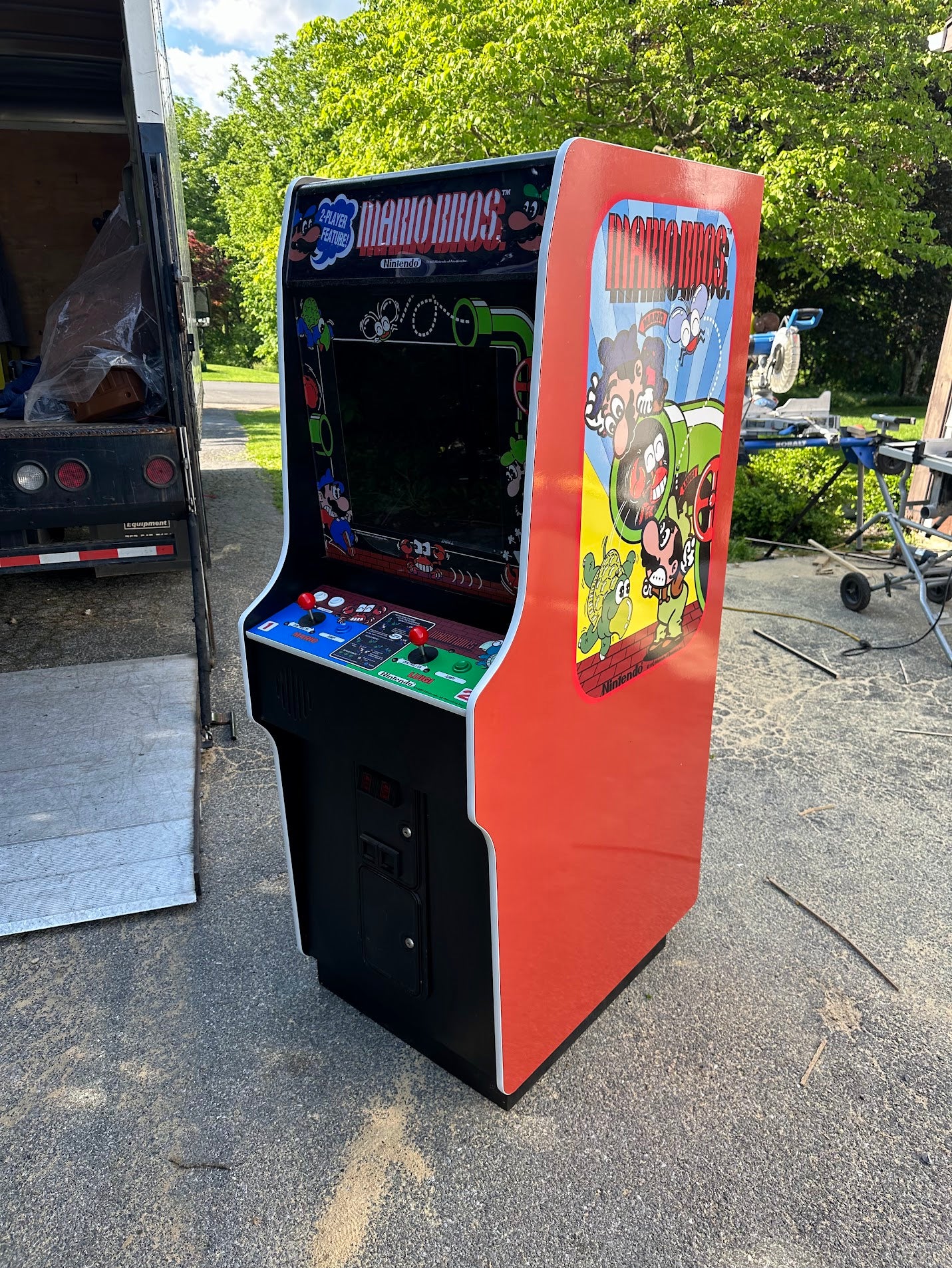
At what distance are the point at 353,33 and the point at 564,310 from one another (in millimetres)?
12753

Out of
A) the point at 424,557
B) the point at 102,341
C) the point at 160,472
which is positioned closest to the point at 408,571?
the point at 424,557

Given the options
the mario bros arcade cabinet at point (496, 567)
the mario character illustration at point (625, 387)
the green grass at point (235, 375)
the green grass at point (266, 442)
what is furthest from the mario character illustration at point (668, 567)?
the green grass at point (235, 375)

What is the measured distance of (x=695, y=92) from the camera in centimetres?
965

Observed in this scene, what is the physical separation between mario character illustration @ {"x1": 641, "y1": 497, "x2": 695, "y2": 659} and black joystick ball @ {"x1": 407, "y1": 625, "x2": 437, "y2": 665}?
61 cm

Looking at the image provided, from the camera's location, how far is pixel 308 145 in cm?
2341

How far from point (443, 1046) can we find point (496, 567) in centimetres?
136

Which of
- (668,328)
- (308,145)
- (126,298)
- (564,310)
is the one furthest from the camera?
(308,145)

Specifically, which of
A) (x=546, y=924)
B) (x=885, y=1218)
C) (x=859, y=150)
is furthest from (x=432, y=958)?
(x=859, y=150)

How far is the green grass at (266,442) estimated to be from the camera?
9523mm

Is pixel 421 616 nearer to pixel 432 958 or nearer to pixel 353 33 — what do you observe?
pixel 432 958

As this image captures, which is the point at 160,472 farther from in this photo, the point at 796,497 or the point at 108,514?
the point at 796,497

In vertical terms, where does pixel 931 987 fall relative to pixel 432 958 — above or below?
below

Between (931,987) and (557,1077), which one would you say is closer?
(557,1077)

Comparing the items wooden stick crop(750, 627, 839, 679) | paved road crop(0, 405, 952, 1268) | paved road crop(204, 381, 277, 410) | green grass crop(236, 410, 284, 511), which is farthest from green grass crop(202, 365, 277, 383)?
paved road crop(0, 405, 952, 1268)
